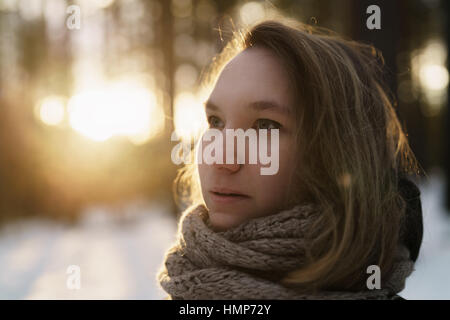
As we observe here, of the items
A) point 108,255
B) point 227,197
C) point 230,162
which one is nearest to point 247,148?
point 230,162

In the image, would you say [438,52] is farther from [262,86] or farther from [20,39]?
[262,86]

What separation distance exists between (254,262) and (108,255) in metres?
5.35

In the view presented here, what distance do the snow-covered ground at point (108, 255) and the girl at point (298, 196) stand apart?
1.65 feet

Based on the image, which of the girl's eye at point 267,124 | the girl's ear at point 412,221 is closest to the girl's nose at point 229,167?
the girl's eye at point 267,124

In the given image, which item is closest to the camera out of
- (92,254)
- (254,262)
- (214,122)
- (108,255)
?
(254,262)

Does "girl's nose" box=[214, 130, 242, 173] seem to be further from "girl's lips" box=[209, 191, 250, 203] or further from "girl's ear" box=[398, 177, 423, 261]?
"girl's ear" box=[398, 177, 423, 261]

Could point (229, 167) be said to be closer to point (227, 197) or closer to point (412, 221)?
point (227, 197)

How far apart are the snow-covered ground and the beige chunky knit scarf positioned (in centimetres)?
70

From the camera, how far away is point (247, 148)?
1.28m

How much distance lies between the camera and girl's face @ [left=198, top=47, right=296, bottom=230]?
1.29 metres

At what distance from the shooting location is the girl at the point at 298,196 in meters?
1.25

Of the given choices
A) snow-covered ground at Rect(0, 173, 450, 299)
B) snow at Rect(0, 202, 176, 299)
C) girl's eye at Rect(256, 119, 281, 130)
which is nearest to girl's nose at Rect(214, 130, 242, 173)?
girl's eye at Rect(256, 119, 281, 130)

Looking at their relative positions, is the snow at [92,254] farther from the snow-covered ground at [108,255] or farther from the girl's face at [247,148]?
the girl's face at [247,148]

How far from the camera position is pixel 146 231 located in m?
8.14
